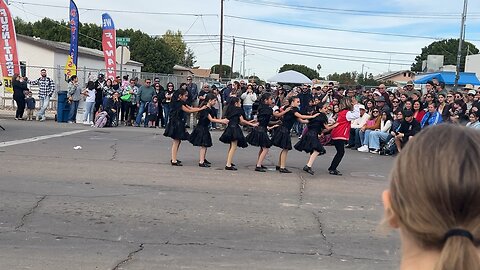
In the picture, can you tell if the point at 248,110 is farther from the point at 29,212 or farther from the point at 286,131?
the point at 29,212

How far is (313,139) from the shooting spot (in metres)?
10.8

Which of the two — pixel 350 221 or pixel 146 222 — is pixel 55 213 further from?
pixel 350 221

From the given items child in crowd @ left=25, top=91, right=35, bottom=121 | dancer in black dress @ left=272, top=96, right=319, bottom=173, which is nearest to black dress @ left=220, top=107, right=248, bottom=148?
dancer in black dress @ left=272, top=96, right=319, bottom=173

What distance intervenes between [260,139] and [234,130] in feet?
1.89

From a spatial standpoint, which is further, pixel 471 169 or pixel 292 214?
pixel 292 214

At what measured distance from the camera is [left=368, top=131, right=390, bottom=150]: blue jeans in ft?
49.4

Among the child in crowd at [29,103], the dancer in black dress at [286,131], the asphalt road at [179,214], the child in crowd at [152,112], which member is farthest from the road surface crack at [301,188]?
the child in crowd at [29,103]

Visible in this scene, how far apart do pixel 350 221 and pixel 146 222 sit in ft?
8.94

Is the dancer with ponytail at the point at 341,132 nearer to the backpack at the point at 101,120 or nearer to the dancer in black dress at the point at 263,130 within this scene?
the dancer in black dress at the point at 263,130

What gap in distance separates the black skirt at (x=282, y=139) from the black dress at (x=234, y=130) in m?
0.66

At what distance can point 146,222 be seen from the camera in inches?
256

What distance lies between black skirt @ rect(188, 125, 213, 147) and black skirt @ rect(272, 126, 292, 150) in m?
1.38

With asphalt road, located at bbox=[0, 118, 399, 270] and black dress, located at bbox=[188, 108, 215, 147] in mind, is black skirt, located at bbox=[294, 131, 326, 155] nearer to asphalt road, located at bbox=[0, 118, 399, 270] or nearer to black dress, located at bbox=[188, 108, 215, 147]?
asphalt road, located at bbox=[0, 118, 399, 270]

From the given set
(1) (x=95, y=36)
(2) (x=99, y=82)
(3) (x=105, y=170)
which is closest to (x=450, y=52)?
(1) (x=95, y=36)
